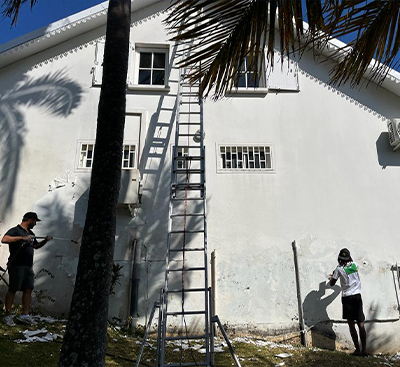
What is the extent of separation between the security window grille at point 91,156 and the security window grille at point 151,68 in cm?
176

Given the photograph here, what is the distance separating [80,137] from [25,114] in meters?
1.36

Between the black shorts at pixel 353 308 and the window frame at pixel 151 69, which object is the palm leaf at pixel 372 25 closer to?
the black shorts at pixel 353 308

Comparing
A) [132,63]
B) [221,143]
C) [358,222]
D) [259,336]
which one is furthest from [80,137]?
[358,222]

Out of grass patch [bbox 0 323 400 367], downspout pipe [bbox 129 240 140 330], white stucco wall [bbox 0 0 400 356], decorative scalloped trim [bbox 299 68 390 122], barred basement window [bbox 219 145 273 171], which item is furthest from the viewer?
decorative scalloped trim [bbox 299 68 390 122]

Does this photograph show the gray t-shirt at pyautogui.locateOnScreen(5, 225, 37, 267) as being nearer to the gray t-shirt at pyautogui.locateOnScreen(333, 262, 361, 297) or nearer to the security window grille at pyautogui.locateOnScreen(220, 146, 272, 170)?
the security window grille at pyautogui.locateOnScreen(220, 146, 272, 170)

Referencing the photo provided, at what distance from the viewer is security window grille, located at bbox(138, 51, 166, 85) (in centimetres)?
898

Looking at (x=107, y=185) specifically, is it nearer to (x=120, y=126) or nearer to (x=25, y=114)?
(x=120, y=126)

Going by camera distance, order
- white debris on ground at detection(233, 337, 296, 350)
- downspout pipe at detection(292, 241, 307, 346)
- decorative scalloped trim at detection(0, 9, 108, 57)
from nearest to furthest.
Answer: white debris on ground at detection(233, 337, 296, 350) → downspout pipe at detection(292, 241, 307, 346) → decorative scalloped trim at detection(0, 9, 108, 57)

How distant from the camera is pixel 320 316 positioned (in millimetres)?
7160

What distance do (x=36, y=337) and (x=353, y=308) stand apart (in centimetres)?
500

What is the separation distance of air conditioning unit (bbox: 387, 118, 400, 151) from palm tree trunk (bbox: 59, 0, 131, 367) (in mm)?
6045

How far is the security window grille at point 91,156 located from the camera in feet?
26.6

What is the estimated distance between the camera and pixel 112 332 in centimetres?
650

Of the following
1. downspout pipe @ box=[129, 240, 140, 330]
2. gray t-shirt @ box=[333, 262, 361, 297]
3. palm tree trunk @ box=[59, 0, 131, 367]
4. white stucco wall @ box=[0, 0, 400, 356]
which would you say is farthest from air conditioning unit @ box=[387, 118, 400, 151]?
palm tree trunk @ box=[59, 0, 131, 367]
